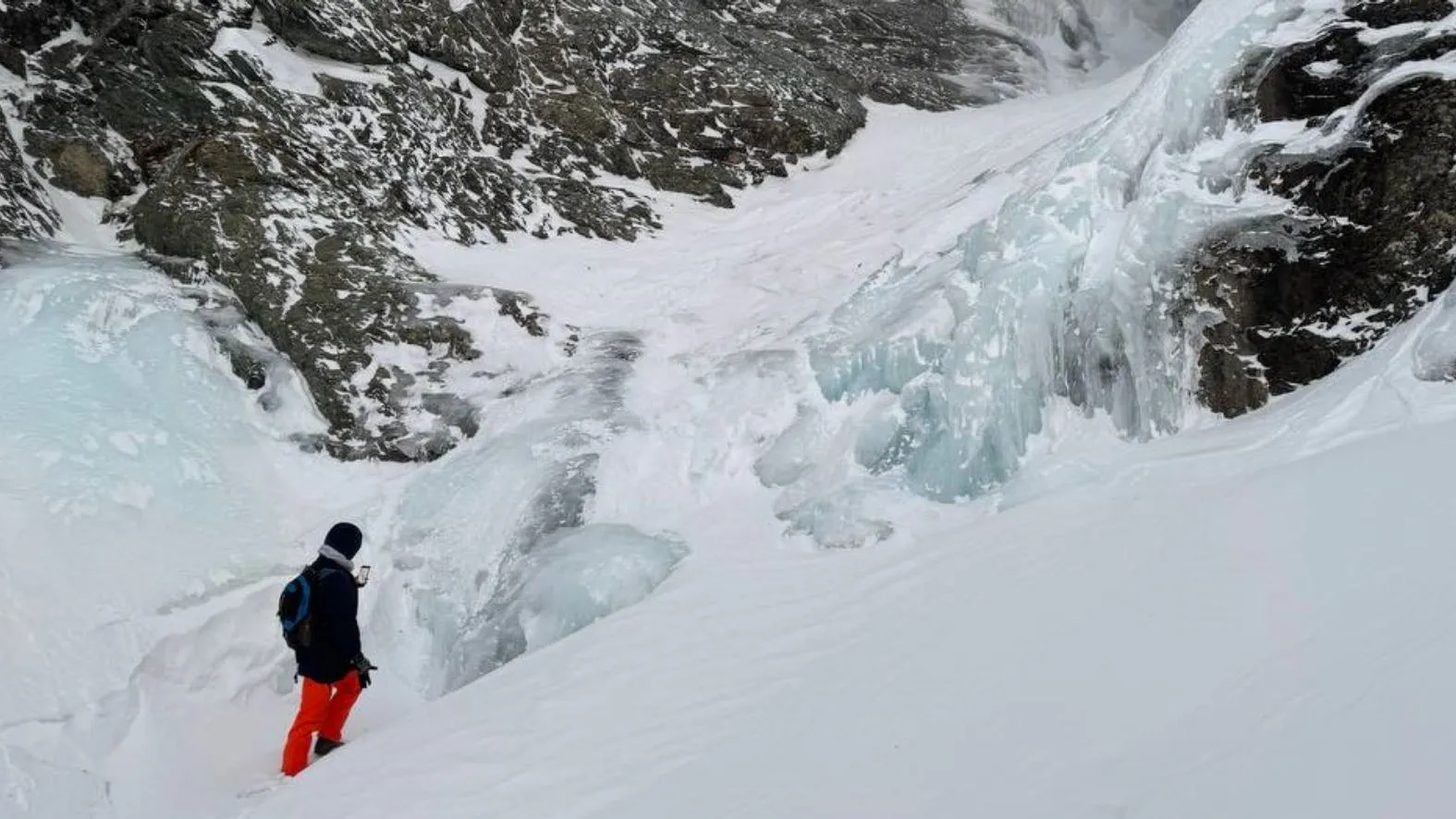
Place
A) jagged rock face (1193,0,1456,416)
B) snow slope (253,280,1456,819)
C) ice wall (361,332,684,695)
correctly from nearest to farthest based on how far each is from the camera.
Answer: snow slope (253,280,1456,819) < jagged rock face (1193,0,1456,416) < ice wall (361,332,684,695)

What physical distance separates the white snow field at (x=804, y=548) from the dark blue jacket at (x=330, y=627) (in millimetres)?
455

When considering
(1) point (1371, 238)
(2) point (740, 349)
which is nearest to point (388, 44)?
(2) point (740, 349)

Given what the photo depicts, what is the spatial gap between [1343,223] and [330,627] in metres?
6.81

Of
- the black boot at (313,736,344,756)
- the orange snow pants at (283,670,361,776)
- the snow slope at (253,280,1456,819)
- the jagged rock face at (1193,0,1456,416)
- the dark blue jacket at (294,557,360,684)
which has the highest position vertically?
the jagged rock face at (1193,0,1456,416)

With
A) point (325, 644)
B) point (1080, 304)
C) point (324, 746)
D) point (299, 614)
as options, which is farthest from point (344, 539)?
point (1080, 304)

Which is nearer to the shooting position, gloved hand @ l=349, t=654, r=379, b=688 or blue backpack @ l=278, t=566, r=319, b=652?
blue backpack @ l=278, t=566, r=319, b=652

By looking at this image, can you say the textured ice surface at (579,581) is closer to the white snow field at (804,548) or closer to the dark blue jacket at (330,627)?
the white snow field at (804,548)

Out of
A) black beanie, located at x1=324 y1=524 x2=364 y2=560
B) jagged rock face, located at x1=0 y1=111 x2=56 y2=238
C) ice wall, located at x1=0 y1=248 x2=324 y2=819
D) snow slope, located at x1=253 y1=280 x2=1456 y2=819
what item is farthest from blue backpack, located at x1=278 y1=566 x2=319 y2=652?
jagged rock face, located at x1=0 y1=111 x2=56 y2=238

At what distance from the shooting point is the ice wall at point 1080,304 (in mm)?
6828

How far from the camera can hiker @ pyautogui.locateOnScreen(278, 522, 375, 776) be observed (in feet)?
18.1

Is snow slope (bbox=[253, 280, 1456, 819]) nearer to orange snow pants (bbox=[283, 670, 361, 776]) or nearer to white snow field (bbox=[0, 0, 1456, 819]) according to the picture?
white snow field (bbox=[0, 0, 1456, 819])

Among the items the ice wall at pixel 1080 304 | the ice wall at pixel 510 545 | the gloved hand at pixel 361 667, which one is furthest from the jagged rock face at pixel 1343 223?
the gloved hand at pixel 361 667

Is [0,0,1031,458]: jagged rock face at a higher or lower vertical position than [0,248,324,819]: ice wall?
higher

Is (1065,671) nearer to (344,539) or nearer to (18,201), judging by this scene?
(344,539)
